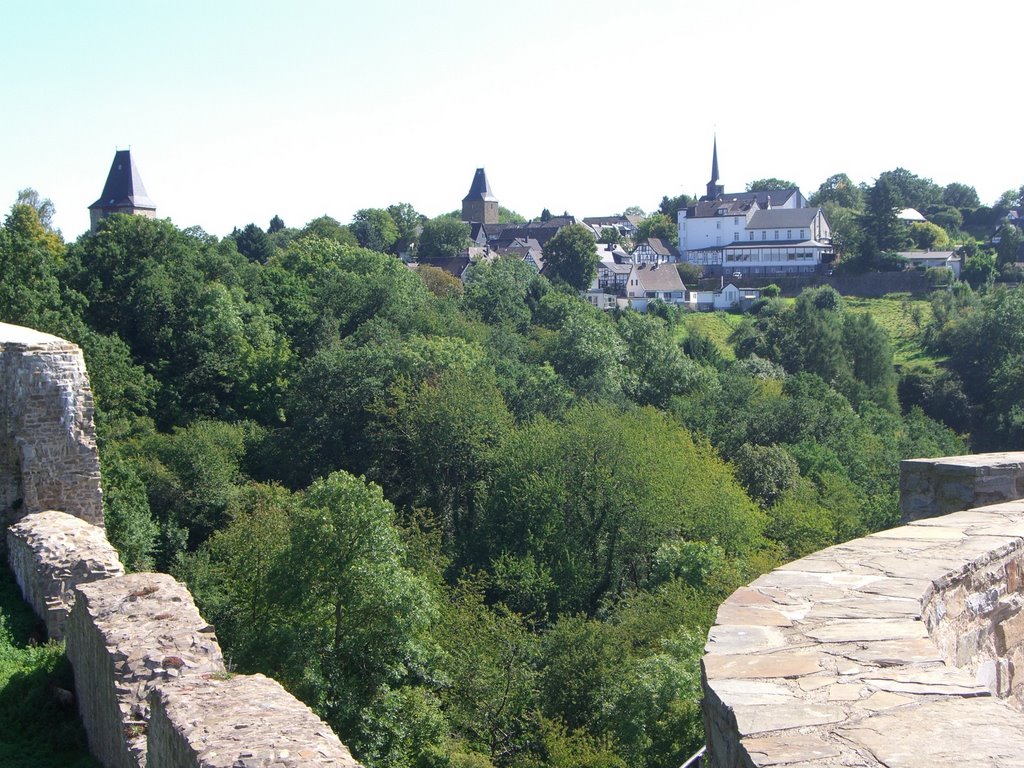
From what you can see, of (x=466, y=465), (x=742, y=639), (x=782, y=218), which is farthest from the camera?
(x=782, y=218)

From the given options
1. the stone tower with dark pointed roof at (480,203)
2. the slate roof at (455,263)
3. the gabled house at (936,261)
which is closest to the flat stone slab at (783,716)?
the slate roof at (455,263)

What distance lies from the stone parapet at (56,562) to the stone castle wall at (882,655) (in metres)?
6.73

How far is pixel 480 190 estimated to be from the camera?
11200 cm

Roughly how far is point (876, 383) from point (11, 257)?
35769mm

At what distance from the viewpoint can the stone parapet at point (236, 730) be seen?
4621mm

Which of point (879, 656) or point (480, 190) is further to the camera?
point (480, 190)

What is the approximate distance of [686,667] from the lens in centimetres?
1419

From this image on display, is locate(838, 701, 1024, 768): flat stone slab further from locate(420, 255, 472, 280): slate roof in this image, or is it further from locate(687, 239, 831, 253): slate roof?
locate(687, 239, 831, 253): slate roof

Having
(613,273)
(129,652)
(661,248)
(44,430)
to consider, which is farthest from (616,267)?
(129,652)

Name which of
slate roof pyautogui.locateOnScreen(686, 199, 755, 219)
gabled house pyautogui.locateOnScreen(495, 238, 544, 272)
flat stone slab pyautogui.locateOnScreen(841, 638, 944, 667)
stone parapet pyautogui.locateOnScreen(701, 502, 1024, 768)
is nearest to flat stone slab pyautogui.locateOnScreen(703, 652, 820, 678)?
stone parapet pyautogui.locateOnScreen(701, 502, 1024, 768)

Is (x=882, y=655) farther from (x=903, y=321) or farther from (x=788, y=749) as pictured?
(x=903, y=321)

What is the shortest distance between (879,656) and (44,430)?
9.61 m

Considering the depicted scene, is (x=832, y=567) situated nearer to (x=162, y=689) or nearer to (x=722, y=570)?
(x=162, y=689)

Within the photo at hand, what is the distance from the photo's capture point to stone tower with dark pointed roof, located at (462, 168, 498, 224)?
110m
